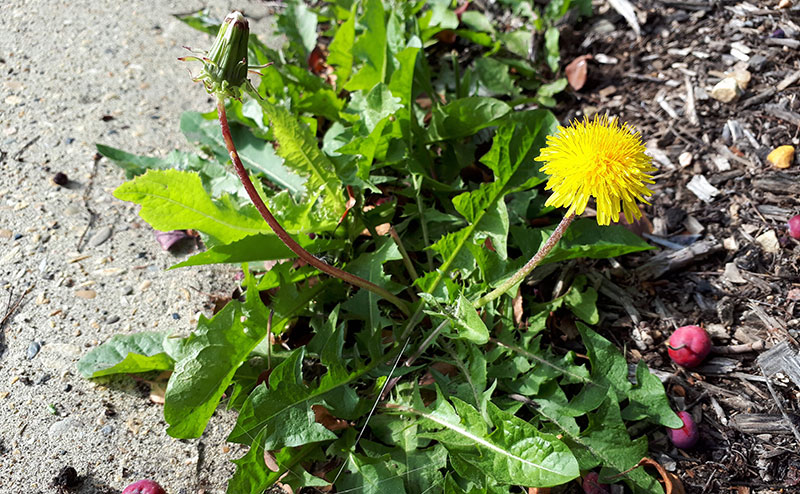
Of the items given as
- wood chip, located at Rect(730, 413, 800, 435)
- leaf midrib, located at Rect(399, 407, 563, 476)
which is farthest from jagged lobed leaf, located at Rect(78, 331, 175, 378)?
wood chip, located at Rect(730, 413, 800, 435)

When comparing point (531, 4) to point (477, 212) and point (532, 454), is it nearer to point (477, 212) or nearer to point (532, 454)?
point (477, 212)

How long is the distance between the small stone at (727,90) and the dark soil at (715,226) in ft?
0.11

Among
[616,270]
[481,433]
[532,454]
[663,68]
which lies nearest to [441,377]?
[481,433]

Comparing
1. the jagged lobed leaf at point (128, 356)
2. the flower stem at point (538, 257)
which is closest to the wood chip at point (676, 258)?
the flower stem at point (538, 257)

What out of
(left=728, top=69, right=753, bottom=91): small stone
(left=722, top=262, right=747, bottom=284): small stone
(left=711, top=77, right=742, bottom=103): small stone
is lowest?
(left=722, top=262, right=747, bottom=284): small stone

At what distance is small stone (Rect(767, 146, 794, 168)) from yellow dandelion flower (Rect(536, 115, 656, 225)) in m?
1.22

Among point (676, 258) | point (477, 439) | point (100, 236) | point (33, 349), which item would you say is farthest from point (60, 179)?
point (676, 258)

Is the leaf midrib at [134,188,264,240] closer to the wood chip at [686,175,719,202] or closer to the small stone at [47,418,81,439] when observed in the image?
the small stone at [47,418,81,439]

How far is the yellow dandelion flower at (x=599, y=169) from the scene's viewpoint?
1.55m

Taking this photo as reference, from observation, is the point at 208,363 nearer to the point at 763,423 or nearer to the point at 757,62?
the point at 763,423

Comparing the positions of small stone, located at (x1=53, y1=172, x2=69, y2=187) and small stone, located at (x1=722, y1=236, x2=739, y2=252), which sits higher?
small stone, located at (x1=722, y1=236, x2=739, y2=252)

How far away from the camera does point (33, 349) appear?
89.5 inches

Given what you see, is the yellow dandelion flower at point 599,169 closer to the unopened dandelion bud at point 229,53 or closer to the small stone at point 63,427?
the unopened dandelion bud at point 229,53

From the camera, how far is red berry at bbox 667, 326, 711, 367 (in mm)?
2104
